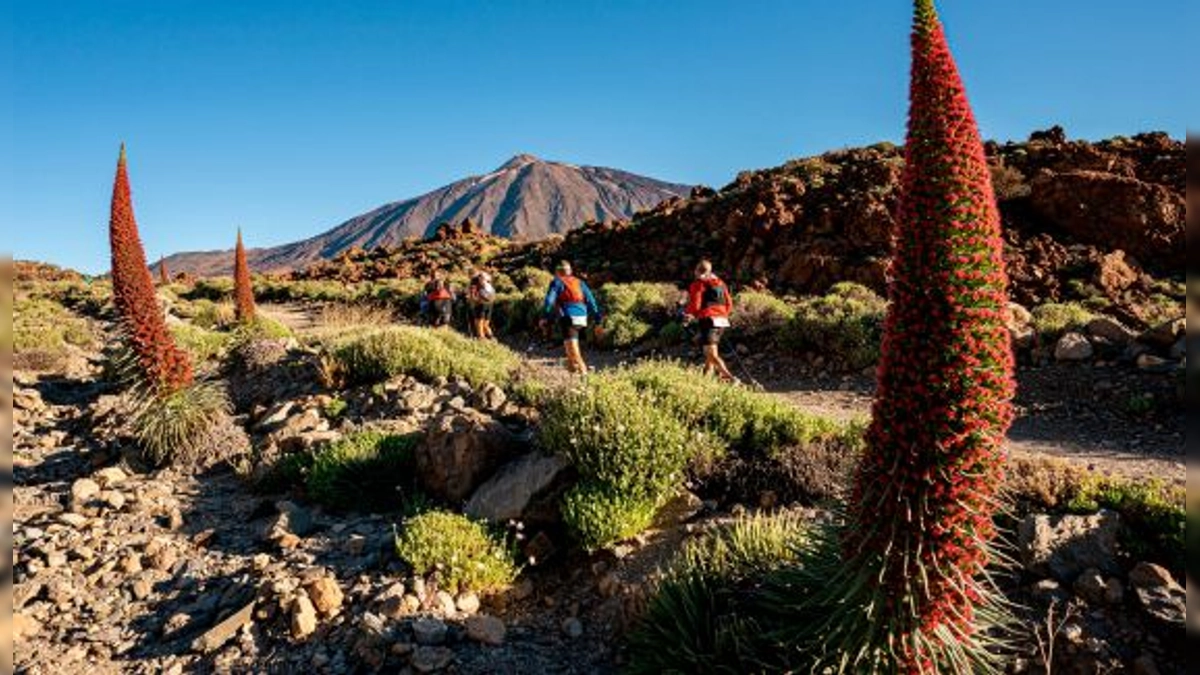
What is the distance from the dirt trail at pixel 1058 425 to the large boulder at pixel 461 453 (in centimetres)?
155

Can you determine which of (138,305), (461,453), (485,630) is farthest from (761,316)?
(485,630)

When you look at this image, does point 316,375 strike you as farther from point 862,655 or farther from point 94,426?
point 862,655

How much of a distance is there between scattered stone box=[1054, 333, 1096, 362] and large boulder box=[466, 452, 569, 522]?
8.09m

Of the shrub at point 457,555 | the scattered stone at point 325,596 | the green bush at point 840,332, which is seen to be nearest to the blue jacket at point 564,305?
the green bush at point 840,332

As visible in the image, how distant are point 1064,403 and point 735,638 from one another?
791 centimetres

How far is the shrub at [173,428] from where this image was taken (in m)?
8.01

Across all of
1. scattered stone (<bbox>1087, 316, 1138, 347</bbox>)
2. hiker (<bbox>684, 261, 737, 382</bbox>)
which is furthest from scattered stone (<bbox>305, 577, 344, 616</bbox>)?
scattered stone (<bbox>1087, 316, 1138, 347</bbox>)

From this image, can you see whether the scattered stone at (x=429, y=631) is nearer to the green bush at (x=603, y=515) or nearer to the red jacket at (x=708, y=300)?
the green bush at (x=603, y=515)

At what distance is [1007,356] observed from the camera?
7.75 ft

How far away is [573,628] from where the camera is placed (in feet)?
15.6

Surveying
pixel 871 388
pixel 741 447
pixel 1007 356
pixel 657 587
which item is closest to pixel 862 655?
pixel 1007 356

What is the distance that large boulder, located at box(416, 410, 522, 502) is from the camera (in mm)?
6152

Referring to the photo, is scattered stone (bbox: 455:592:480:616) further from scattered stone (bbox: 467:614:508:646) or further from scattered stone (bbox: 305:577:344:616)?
scattered stone (bbox: 305:577:344:616)

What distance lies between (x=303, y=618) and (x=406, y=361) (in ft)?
17.5
